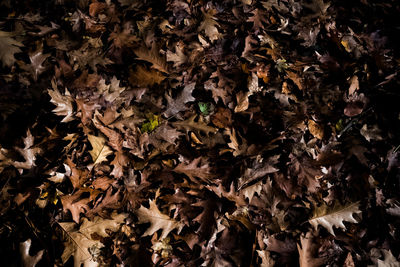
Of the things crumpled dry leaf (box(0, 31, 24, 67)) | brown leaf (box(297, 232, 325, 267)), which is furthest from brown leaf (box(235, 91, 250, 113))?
crumpled dry leaf (box(0, 31, 24, 67))

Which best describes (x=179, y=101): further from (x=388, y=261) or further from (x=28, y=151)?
(x=388, y=261)

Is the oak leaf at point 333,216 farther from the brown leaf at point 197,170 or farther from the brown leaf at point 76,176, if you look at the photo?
the brown leaf at point 76,176

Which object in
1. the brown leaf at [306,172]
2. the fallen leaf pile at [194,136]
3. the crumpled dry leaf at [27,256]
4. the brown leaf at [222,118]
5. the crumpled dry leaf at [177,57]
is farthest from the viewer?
the crumpled dry leaf at [177,57]

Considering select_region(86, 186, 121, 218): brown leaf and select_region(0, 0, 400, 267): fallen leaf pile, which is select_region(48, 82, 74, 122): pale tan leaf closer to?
select_region(0, 0, 400, 267): fallen leaf pile

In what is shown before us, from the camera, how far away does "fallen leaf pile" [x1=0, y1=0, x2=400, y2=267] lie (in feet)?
5.45

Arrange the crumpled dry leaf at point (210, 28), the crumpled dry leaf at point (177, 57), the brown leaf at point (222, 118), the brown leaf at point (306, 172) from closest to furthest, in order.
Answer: the brown leaf at point (306, 172)
the brown leaf at point (222, 118)
the crumpled dry leaf at point (177, 57)
the crumpled dry leaf at point (210, 28)

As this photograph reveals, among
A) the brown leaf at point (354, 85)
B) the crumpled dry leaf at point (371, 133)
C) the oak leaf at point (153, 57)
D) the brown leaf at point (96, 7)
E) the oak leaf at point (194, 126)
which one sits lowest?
the oak leaf at point (194, 126)

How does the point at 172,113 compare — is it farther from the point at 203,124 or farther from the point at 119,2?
the point at 119,2

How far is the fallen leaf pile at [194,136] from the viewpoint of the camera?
1.66 m

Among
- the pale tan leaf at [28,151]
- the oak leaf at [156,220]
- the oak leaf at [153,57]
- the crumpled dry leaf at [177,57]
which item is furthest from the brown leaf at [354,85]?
the pale tan leaf at [28,151]

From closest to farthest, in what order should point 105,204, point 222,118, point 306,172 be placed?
1. point 105,204
2. point 306,172
3. point 222,118

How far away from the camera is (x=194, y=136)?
1.88 meters

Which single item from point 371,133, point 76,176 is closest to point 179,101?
point 76,176

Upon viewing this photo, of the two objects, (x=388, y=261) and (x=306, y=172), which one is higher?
(x=306, y=172)
